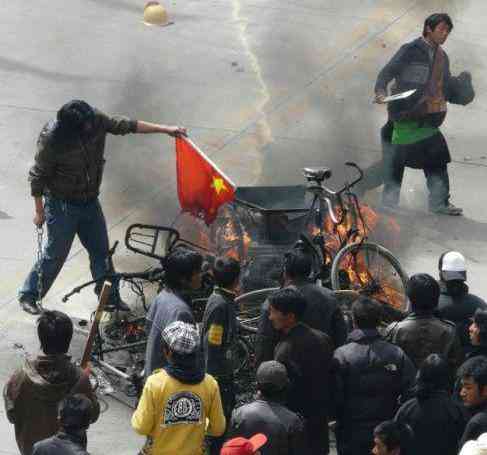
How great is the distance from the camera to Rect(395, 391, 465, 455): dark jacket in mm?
7723

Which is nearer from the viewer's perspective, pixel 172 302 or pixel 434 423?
pixel 434 423

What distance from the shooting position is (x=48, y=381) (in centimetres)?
749

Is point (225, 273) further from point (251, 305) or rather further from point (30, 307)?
point (30, 307)

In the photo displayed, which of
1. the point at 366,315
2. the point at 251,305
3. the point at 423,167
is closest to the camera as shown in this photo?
the point at 366,315

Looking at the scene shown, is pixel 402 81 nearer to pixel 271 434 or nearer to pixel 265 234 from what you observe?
pixel 265 234

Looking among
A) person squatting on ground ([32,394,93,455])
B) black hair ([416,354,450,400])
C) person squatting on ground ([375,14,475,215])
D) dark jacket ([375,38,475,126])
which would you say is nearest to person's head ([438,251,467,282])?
black hair ([416,354,450,400])

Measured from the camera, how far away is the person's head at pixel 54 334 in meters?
7.44

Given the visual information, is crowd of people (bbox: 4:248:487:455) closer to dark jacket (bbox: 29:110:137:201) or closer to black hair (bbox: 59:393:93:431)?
black hair (bbox: 59:393:93:431)

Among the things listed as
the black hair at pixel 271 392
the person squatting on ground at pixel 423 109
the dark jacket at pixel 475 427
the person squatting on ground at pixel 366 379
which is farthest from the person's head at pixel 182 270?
the person squatting on ground at pixel 423 109

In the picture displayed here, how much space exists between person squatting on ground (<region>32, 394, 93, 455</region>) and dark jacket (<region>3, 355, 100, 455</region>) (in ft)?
1.45

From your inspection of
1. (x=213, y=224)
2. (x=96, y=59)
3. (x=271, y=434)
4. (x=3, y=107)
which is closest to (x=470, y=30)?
(x=96, y=59)

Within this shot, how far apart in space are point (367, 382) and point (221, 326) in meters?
0.88

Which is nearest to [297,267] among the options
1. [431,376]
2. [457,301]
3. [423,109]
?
[457,301]

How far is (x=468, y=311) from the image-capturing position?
8.89 m
